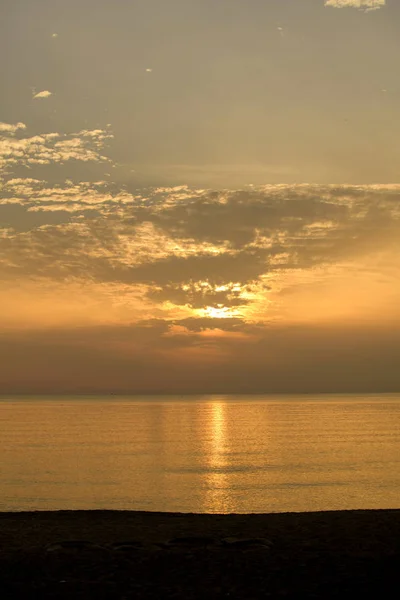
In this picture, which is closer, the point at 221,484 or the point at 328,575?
the point at 328,575

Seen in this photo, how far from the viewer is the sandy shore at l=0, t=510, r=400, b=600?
13.8 metres

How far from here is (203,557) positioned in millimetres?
16000

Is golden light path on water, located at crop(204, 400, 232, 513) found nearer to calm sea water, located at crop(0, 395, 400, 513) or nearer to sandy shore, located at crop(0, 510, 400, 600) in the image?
calm sea water, located at crop(0, 395, 400, 513)

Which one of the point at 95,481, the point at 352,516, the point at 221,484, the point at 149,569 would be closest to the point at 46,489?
the point at 95,481

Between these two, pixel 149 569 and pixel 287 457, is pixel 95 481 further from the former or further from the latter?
pixel 149 569

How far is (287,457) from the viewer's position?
80.6 m

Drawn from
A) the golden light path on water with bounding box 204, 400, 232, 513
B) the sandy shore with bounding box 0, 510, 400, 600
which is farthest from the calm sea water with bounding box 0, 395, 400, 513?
the sandy shore with bounding box 0, 510, 400, 600

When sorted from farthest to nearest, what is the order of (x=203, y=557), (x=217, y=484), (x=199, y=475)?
(x=199, y=475) < (x=217, y=484) < (x=203, y=557)

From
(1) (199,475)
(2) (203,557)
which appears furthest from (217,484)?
(2) (203,557)

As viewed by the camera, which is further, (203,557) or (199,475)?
(199,475)

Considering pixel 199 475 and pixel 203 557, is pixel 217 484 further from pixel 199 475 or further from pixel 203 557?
pixel 203 557

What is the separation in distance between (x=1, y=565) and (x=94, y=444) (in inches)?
3367

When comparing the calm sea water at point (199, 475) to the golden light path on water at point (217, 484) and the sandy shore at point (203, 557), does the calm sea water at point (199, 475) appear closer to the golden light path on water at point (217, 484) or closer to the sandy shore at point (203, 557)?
the golden light path on water at point (217, 484)

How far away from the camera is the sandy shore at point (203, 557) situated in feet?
45.3
